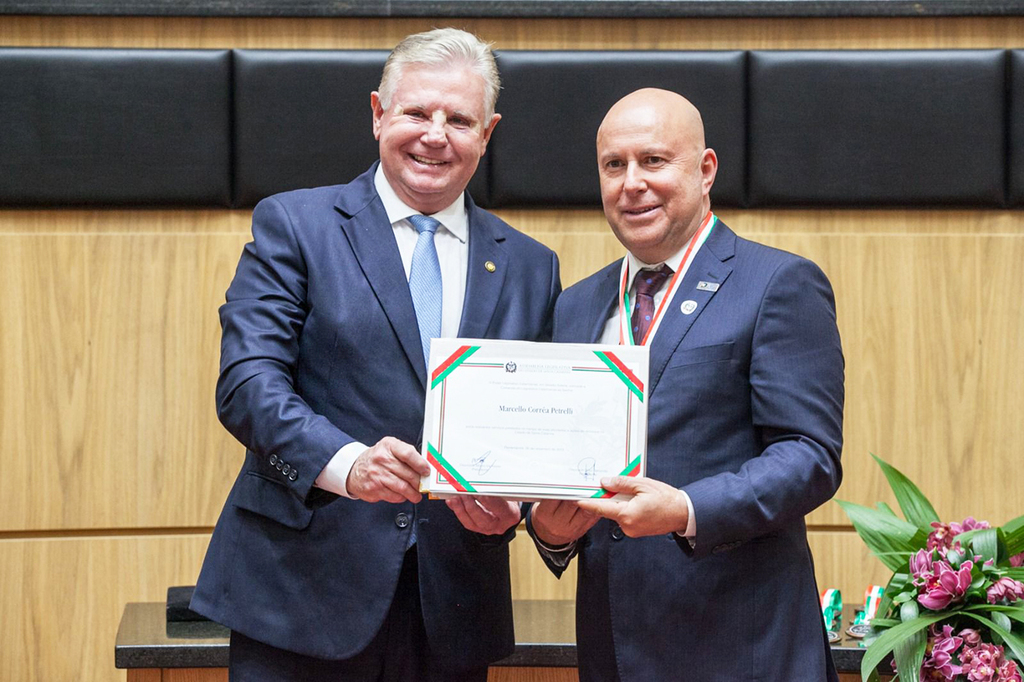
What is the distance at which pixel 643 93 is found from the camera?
1.83 metres

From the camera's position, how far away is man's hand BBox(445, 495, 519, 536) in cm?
165

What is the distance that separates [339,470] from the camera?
1.65m

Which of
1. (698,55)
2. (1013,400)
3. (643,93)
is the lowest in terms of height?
(1013,400)

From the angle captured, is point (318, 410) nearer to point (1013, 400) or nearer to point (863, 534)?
point (863, 534)

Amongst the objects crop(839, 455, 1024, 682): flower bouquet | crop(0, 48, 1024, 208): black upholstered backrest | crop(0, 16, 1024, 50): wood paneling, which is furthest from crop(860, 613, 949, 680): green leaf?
crop(0, 16, 1024, 50): wood paneling

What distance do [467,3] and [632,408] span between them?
5.60ft

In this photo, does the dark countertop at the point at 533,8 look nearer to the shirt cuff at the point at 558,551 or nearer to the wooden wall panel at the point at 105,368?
the wooden wall panel at the point at 105,368

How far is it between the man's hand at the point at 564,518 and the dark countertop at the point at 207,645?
80 centimetres

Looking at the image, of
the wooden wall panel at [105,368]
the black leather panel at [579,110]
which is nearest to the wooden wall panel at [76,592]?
the wooden wall panel at [105,368]

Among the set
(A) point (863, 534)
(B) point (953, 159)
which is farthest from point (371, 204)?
(B) point (953, 159)

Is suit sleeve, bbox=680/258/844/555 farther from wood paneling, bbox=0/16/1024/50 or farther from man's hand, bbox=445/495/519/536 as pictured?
wood paneling, bbox=0/16/1024/50

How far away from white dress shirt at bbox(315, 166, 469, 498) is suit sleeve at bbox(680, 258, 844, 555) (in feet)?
1.72

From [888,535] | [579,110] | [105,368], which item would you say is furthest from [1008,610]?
[105,368]
